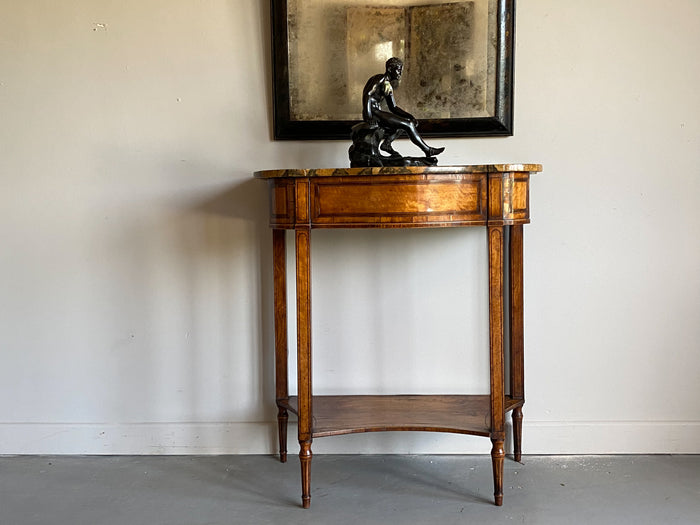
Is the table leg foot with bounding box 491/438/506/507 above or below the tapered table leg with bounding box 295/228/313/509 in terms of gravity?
below

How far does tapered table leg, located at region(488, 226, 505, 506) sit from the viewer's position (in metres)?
2.31

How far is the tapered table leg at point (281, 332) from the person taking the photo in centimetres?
274

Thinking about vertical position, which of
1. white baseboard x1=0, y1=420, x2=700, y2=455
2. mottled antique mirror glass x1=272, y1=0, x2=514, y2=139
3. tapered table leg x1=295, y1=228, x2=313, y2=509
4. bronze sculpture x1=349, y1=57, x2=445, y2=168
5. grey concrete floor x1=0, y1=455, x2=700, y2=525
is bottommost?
grey concrete floor x1=0, y1=455, x2=700, y2=525

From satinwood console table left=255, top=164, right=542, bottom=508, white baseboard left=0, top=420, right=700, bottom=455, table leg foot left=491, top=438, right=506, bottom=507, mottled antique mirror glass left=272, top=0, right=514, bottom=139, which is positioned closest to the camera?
satinwood console table left=255, top=164, right=542, bottom=508

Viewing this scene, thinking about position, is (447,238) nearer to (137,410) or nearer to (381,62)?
(381,62)

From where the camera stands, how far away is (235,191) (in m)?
2.85

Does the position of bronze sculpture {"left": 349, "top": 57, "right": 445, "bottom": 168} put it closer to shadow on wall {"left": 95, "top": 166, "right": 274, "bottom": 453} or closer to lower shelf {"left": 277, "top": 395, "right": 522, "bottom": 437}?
shadow on wall {"left": 95, "top": 166, "right": 274, "bottom": 453}

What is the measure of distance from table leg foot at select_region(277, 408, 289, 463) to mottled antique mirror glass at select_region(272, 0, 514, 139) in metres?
1.12

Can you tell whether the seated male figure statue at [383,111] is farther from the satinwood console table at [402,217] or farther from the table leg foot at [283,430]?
the table leg foot at [283,430]

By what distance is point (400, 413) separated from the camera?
101 inches

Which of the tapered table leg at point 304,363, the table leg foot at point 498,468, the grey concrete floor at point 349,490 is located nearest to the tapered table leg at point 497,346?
the table leg foot at point 498,468

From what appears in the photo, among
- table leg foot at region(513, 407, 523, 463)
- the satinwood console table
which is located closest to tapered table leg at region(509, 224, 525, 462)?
table leg foot at region(513, 407, 523, 463)

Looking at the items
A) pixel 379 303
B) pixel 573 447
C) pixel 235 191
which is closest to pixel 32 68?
pixel 235 191

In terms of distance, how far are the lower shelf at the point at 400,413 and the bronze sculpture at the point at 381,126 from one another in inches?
35.2
